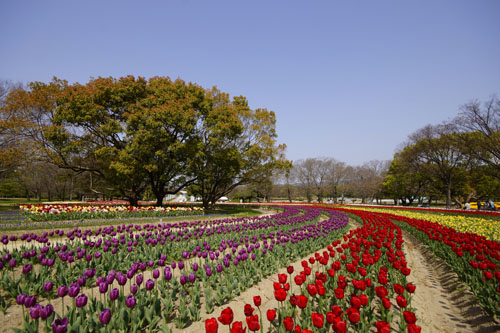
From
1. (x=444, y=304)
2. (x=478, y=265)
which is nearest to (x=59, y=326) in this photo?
(x=444, y=304)

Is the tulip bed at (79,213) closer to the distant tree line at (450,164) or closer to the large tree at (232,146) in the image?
the large tree at (232,146)

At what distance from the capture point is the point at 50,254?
18.6 feet

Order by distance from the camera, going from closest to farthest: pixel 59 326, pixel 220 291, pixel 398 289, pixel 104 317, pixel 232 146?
pixel 59 326, pixel 104 317, pixel 398 289, pixel 220 291, pixel 232 146

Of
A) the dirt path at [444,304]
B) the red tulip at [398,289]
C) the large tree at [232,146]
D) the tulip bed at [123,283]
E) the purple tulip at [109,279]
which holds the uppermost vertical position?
the large tree at [232,146]

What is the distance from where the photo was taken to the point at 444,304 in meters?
4.76

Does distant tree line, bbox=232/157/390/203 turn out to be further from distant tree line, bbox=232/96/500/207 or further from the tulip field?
the tulip field

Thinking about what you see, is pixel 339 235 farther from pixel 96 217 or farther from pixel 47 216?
pixel 47 216

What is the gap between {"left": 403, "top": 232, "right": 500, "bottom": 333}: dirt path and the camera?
389cm

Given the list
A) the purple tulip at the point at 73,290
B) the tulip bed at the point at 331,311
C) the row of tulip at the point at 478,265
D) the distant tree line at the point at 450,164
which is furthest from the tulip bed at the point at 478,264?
the distant tree line at the point at 450,164

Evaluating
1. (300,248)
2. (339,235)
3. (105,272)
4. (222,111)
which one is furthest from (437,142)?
(105,272)

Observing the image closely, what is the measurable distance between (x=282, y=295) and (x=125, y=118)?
2279cm

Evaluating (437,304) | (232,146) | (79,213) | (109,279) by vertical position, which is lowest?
(437,304)

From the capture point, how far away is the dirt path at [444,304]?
389 cm

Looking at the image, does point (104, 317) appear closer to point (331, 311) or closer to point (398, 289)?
point (331, 311)
